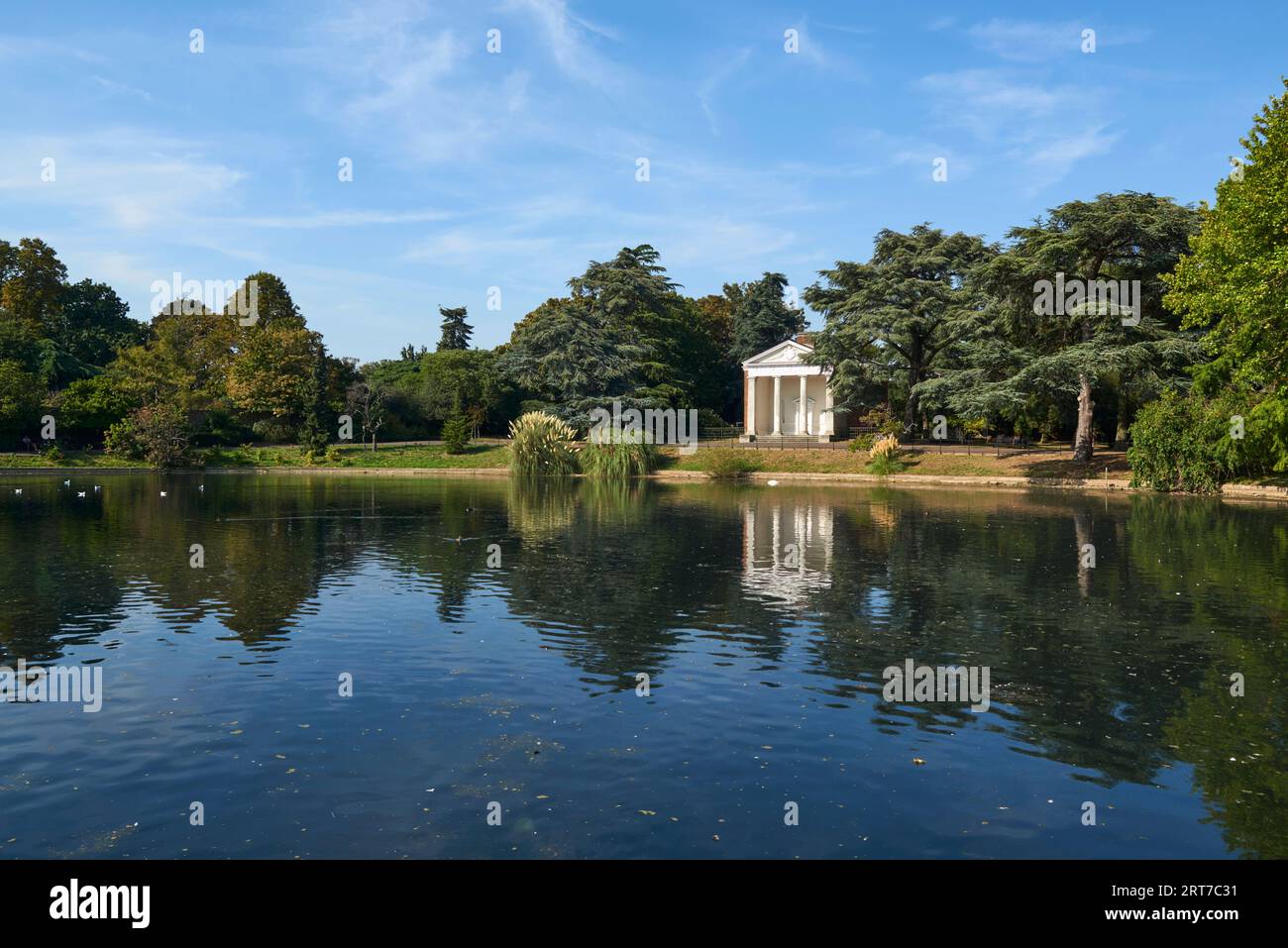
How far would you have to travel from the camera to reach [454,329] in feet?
410

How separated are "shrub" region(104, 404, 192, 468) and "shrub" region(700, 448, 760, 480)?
37530 mm

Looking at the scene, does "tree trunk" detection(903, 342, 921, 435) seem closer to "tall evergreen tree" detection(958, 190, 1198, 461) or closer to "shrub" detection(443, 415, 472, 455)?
"tall evergreen tree" detection(958, 190, 1198, 461)

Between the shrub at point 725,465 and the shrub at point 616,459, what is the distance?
166 inches

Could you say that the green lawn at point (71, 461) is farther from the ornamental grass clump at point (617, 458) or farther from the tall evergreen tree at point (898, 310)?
the tall evergreen tree at point (898, 310)

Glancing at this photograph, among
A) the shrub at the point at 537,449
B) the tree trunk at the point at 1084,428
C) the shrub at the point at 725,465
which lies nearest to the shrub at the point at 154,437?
the shrub at the point at 537,449

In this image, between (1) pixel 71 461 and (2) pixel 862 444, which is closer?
(2) pixel 862 444

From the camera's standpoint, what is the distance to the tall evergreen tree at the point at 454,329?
12456cm

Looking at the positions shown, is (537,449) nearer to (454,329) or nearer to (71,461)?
(71,461)

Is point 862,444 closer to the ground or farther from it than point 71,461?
farther from it

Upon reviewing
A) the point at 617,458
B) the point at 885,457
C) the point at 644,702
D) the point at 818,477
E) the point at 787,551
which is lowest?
the point at 644,702

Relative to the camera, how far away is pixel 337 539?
1070 inches

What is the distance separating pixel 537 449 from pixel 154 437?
28559 millimetres

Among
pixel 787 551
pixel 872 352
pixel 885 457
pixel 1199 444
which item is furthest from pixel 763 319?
pixel 787 551
